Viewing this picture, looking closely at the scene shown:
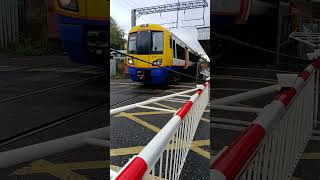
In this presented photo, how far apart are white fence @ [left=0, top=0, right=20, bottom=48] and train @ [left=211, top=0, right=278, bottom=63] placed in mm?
356

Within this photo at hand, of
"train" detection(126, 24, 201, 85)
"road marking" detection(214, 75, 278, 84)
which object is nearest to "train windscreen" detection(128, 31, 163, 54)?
"train" detection(126, 24, 201, 85)

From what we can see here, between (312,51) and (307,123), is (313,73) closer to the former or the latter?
(312,51)

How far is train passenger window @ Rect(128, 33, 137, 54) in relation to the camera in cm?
98

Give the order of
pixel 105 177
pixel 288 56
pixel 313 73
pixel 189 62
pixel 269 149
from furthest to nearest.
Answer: pixel 189 62, pixel 269 149, pixel 313 73, pixel 288 56, pixel 105 177

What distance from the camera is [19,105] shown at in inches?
22.9

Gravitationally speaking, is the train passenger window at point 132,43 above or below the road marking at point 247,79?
above

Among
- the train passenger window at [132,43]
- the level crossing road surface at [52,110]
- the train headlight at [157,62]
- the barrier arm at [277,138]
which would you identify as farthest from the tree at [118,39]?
the barrier arm at [277,138]

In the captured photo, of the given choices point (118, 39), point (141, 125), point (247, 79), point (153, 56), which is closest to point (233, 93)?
point (247, 79)

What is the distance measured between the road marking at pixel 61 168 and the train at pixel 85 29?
0.62ft

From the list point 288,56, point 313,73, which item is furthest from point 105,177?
point 313,73

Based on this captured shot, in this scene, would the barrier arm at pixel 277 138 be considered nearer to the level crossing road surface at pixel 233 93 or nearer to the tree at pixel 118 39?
the level crossing road surface at pixel 233 93

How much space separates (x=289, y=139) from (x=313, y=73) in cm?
34

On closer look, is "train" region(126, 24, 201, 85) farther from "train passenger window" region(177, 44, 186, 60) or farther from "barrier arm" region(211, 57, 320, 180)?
"barrier arm" region(211, 57, 320, 180)

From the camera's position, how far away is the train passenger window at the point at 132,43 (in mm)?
983
